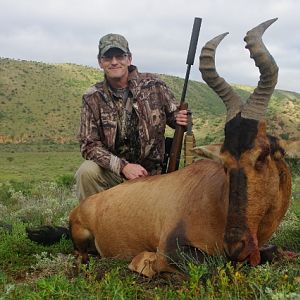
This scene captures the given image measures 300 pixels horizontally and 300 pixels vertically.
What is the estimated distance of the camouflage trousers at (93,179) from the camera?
7113mm

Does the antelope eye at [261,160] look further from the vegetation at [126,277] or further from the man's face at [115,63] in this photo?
the man's face at [115,63]

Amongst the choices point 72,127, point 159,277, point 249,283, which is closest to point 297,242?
point 159,277

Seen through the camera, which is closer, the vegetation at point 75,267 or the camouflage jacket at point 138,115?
the vegetation at point 75,267

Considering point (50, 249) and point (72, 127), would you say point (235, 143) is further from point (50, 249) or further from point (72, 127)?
point (72, 127)

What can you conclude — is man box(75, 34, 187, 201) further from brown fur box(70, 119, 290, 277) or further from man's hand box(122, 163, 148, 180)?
brown fur box(70, 119, 290, 277)

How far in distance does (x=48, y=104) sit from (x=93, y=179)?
69573 mm

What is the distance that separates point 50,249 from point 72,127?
64.8 metres

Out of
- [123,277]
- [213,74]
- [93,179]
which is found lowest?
[123,277]

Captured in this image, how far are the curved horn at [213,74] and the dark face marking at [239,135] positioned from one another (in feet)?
1.19

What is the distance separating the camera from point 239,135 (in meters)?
4.50

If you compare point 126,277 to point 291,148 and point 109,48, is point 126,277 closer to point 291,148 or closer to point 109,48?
point 291,148

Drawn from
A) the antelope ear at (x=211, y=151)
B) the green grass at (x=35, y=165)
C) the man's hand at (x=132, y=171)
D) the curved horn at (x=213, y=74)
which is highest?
the curved horn at (x=213, y=74)

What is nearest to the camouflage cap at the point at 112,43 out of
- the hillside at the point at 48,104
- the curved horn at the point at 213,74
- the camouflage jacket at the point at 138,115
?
the camouflage jacket at the point at 138,115

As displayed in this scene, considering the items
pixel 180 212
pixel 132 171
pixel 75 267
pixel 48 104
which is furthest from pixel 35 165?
pixel 48 104
